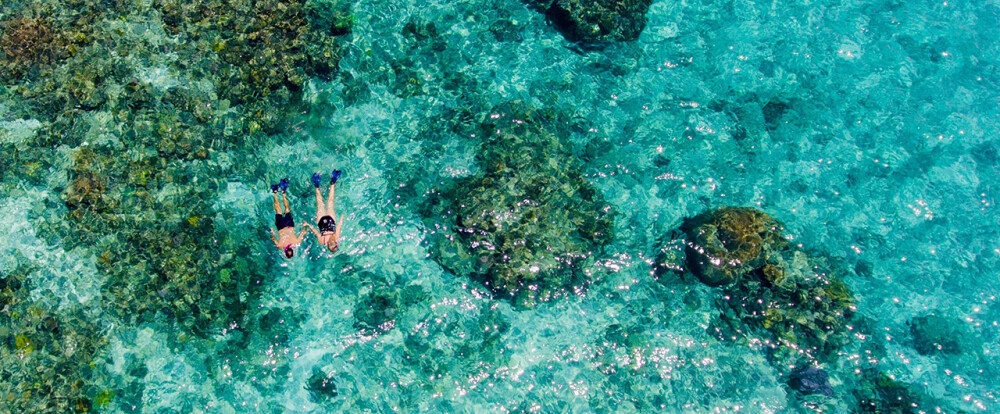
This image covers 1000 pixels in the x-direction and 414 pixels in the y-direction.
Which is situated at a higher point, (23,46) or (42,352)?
(23,46)

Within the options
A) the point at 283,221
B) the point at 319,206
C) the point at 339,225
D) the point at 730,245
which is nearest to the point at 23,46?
the point at 283,221

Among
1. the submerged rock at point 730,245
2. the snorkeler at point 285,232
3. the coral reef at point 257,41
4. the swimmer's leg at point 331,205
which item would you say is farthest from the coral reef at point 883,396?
the coral reef at point 257,41

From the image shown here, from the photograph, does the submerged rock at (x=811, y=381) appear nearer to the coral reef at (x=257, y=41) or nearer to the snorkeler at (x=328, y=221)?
the snorkeler at (x=328, y=221)

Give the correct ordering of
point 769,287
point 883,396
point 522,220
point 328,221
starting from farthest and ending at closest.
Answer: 1. point 769,287
2. point 522,220
3. point 328,221
4. point 883,396

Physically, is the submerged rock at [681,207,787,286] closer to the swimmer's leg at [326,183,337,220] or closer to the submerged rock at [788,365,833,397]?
the submerged rock at [788,365,833,397]

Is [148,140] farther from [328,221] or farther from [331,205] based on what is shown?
Result: [328,221]

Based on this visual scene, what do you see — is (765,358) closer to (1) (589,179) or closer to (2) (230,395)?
(1) (589,179)
